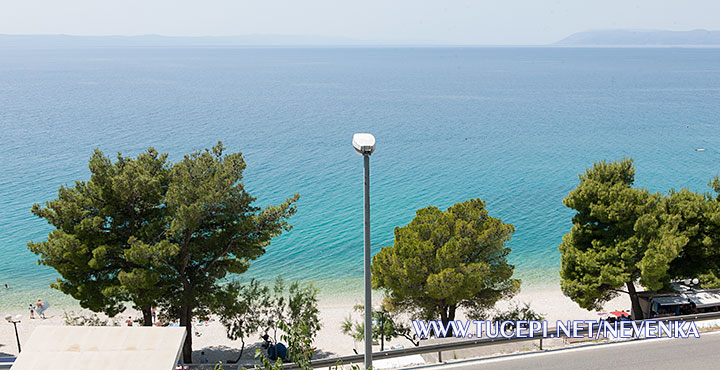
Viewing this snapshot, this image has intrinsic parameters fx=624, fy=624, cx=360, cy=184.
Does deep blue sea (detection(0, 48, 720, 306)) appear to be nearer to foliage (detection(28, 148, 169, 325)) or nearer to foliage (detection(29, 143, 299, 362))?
foliage (detection(29, 143, 299, 362))

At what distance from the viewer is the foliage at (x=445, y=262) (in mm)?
22219

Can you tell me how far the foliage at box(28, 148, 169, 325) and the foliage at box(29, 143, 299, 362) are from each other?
3 centimetres

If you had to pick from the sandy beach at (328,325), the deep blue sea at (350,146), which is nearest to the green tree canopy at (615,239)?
the sandy beach at (328,325)

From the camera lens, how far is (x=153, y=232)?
70.5 ft

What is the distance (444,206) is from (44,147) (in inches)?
2085

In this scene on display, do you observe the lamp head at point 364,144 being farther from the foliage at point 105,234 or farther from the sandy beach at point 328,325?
the sandy beach at point 328,325

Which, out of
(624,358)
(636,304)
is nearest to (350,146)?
(636,304)

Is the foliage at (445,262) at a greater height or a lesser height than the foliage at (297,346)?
greater

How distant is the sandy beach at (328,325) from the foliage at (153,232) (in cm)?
503

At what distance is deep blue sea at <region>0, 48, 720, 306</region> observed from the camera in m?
50.9

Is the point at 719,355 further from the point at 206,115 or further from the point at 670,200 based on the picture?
the point at 206,115

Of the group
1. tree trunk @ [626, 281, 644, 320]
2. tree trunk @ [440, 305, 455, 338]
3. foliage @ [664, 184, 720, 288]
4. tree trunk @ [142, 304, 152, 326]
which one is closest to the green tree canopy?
tree trunk @ [626, 281, 644, 320]

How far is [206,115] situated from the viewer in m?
107

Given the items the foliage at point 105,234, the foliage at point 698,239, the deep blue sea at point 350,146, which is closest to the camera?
the foliage at point 105,234
